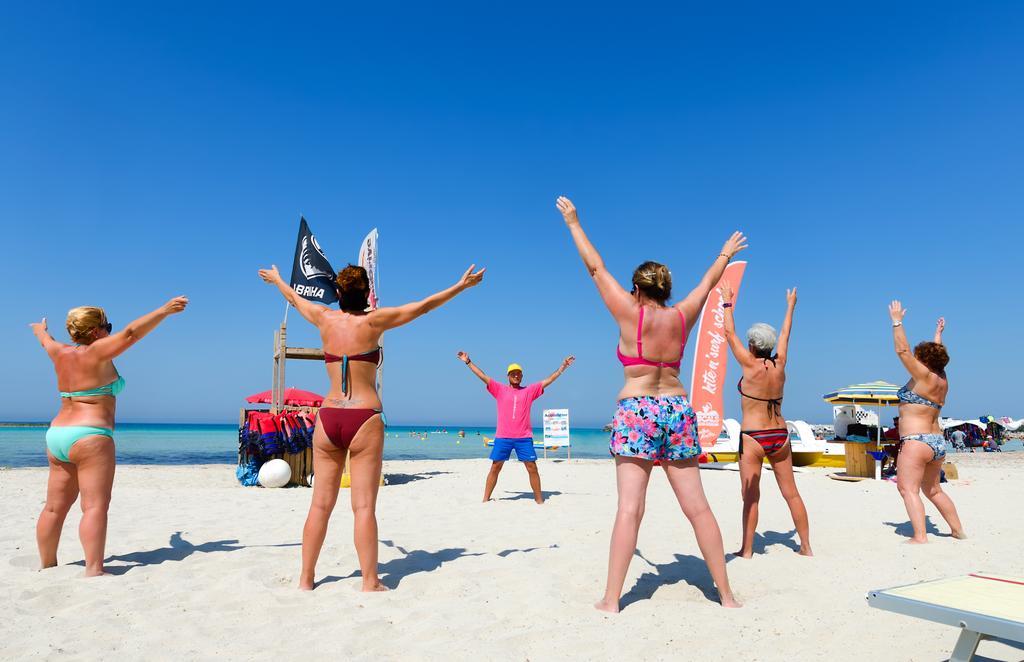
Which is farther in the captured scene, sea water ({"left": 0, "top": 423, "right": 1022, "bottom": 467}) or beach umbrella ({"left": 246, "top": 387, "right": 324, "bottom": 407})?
sea water ({"left": 0, "top": 423, "right": 1022, "bottom": 467})

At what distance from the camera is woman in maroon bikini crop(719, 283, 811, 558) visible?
4773 millimetres

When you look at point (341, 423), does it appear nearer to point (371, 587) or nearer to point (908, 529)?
point (371, 587)

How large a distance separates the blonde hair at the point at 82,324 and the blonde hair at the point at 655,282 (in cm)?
360

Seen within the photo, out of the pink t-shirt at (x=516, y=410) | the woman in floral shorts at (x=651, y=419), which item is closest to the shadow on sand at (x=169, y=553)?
the woman in floral shorts at (x=651, y=419)

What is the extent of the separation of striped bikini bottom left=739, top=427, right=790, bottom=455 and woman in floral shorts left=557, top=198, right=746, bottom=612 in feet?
4.70

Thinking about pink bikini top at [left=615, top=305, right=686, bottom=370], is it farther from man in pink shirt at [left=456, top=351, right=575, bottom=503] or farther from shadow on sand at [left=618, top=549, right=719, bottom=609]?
man in pink shirt at [left=456, top=351, right=575, bottom=503]

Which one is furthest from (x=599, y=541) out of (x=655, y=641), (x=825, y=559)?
(x=655, y=641)

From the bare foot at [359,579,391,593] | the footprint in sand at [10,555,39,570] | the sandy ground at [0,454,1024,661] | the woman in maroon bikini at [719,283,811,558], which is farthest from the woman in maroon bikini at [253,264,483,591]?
the woman in maroon bikini at [719,283,811,558]

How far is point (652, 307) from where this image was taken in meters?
3.57

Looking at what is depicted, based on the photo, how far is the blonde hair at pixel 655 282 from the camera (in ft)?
11.8

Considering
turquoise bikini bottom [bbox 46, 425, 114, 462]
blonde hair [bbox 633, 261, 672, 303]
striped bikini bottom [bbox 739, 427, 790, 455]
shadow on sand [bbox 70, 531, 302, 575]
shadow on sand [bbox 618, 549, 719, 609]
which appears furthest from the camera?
striped bikini bottom [bbox 739, 427, 790, 455]

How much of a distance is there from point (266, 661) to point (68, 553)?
10.1ft

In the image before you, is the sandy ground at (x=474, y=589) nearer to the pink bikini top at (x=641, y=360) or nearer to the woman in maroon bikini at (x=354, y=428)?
the woman in maroon bikini at (x=354, y=428)

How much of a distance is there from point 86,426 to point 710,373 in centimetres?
1062
